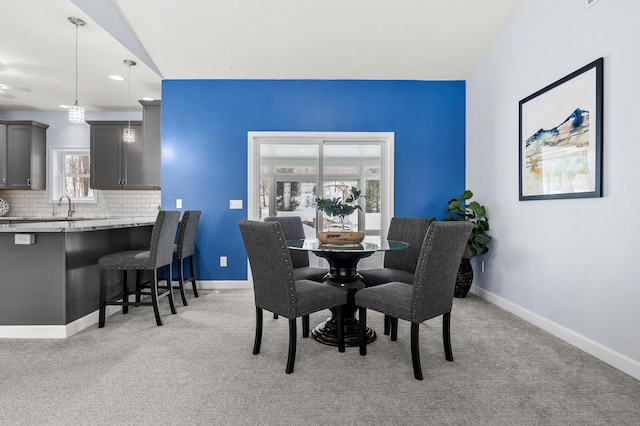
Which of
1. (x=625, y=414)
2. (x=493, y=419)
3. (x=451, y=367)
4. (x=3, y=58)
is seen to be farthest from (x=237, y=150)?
(x=625, y=414)

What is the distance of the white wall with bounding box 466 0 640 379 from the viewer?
6.90 feet

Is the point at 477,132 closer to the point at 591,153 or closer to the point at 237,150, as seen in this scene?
the point at 591,153

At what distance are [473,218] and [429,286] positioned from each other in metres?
2.49

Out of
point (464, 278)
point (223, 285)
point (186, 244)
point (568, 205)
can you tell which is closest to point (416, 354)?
point (568, 205)

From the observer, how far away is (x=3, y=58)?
3.91 metres

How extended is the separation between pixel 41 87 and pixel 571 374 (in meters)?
6.76

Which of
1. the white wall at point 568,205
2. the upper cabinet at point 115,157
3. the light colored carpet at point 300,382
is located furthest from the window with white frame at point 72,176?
the white wall at point 568,205

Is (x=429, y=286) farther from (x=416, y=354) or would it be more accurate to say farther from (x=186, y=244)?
(x=186, y=244)

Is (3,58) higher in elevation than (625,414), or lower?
higher

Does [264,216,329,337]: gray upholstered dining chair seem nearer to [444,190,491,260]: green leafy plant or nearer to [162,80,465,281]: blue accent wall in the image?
[162,80,465,281]: blue accent wall

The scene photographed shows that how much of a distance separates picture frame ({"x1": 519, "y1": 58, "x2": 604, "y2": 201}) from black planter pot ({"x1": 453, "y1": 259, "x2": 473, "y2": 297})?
1.06 m

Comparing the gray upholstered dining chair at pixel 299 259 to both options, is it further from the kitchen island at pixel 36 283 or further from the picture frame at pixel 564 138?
the picture frame at pixel 564 138

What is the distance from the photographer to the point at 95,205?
6.07 m

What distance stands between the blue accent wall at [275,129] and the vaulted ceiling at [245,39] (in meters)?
0.18
